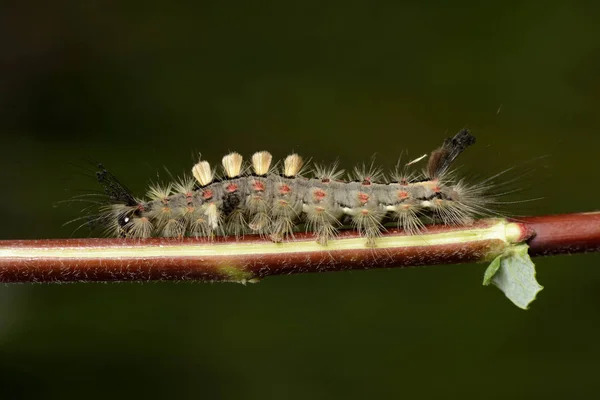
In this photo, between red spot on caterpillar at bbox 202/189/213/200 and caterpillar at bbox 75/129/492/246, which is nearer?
caterpillar at bbox 75/129/492/246

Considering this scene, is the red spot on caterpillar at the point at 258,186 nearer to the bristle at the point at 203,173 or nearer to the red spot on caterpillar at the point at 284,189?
the red spot on caterpillar at the point at 284,189

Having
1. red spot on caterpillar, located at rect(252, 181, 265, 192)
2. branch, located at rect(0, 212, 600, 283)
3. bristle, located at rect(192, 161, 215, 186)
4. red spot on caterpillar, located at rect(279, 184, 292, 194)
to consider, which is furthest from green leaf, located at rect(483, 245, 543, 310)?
bristle, located at rect(192, 161, 215, 186)

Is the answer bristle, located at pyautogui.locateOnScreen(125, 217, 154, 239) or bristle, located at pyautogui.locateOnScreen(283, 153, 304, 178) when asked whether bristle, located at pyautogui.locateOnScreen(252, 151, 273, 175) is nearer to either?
bristle, located at pyautogui.locateOnScreen(283, 153, 304, 178)
